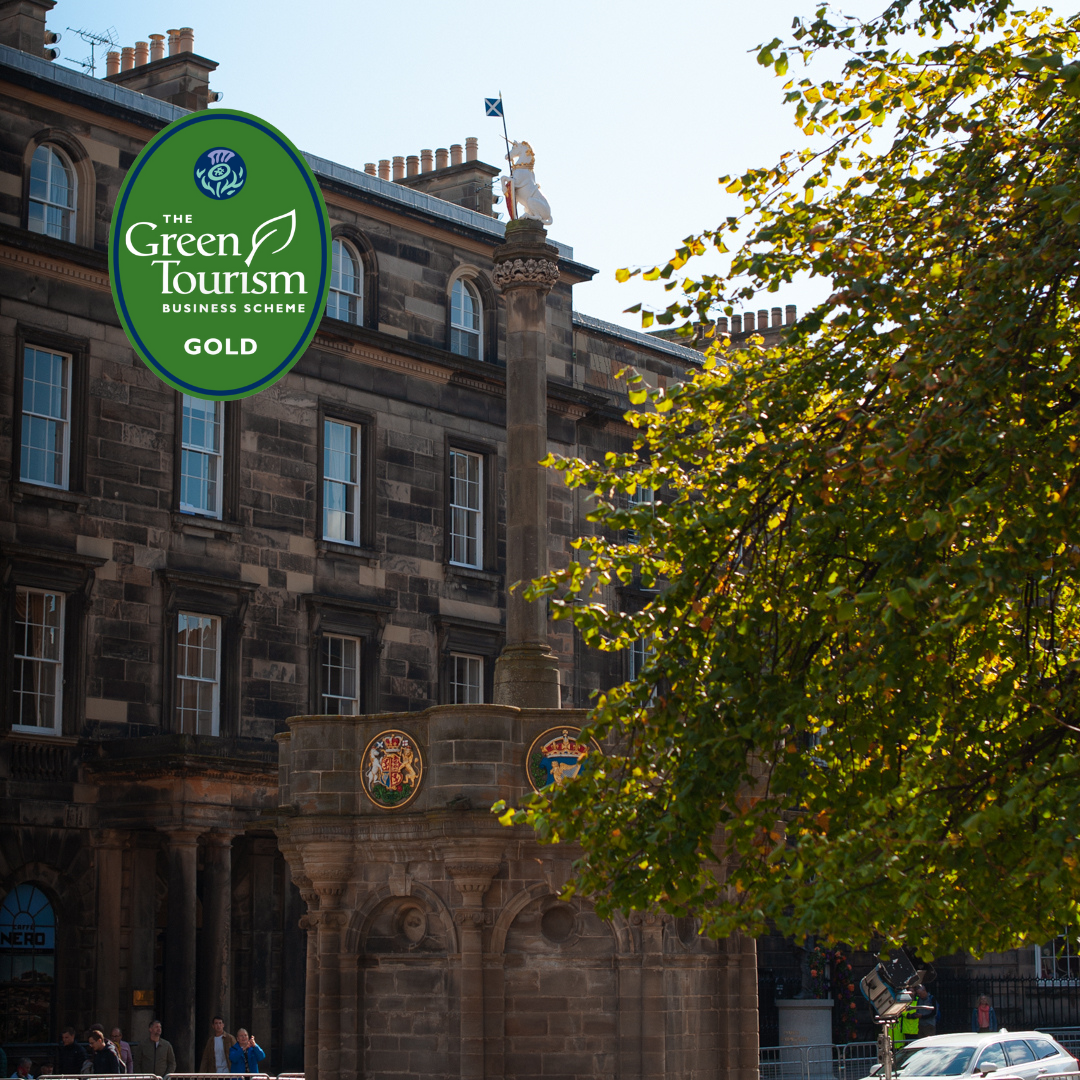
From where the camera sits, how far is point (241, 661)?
99.6 ft

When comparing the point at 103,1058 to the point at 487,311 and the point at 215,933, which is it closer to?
the point at 215,933

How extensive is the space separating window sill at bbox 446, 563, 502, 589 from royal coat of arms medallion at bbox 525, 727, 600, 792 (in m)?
15.5

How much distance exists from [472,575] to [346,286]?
5.99 metres

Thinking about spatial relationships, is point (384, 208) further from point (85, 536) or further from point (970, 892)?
point (970, 892)

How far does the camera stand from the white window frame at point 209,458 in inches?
1196

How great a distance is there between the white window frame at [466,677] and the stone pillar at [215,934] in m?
7.23

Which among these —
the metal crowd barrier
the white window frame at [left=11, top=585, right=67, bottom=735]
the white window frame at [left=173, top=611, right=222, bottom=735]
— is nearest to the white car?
the metal crowd barrier

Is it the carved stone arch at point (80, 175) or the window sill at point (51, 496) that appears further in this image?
the carved stone arch at point (80, 175)

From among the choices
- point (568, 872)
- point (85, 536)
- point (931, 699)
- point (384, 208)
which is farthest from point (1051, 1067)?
point (384, 208)

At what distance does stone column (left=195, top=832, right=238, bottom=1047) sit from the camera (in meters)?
27.8

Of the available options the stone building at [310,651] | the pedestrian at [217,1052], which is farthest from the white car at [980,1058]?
the pedestrian at [217,1052]

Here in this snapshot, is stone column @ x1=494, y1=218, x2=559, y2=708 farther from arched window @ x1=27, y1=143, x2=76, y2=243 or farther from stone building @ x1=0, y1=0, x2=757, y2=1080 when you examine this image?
arched window @ x1=27, y1=143, x2=76, y2=243

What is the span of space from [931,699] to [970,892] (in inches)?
62.7

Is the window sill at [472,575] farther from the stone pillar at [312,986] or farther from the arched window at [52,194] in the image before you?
the stone pillar at [312,986]
